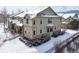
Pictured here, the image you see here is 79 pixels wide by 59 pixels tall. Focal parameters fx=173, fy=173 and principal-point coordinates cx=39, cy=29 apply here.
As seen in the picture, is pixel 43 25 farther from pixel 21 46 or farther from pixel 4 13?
pixel 4 13

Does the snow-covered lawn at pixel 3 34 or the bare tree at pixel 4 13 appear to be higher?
the bare tree at pixel 4 13

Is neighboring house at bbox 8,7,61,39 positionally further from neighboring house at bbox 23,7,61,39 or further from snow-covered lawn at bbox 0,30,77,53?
snow-covered lawn at bbox 0,30,77,53

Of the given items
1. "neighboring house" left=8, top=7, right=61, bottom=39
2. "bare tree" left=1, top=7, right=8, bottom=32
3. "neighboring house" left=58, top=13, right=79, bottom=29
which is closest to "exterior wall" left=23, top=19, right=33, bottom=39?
"neighboring house" left=8, top=7, right=61, bottom=39

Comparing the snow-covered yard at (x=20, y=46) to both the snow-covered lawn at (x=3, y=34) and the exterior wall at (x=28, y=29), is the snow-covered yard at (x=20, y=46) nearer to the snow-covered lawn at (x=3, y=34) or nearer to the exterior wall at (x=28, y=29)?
the snow-covered lawn at (x=3, y=34)

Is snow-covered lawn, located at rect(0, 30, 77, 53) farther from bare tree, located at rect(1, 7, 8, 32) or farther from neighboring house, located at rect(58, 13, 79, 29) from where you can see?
bare tree, located at rect(1, 7, 8, 32)

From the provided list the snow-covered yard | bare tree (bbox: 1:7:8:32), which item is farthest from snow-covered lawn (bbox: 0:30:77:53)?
bare tree (bbox: 1:7:8:32)

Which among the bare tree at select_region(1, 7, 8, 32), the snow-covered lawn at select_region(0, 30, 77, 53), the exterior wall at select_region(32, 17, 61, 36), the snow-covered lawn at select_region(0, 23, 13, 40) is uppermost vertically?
the bare tree at select_region(1, 7, 8, 32)

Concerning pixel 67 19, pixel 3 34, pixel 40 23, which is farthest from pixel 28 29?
pixel 67 19

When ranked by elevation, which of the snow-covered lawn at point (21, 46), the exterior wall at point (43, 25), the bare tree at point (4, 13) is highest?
the bare tree at point (4, 13)

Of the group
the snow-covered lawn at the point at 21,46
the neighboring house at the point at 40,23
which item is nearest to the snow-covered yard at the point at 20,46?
the snow-covered lawn at the point at 21,46

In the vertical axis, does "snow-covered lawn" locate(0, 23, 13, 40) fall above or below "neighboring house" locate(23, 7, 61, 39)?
below
